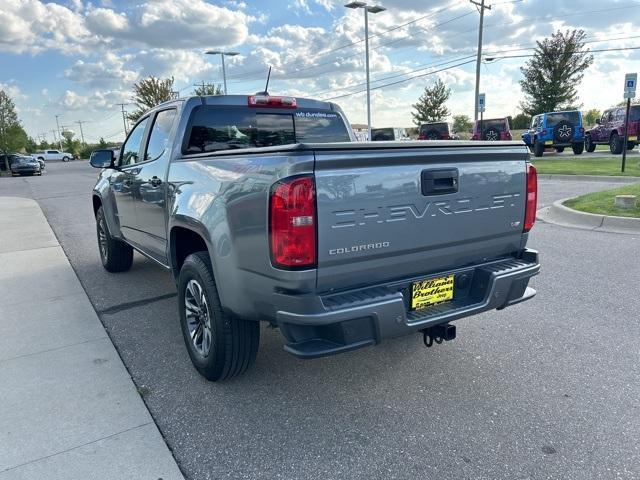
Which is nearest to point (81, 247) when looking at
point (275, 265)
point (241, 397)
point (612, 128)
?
point (241, 397)

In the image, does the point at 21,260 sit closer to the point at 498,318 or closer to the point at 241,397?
the point at 241,397

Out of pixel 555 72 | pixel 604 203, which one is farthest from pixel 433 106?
pixel 604 203

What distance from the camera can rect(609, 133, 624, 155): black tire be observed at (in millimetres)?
21188

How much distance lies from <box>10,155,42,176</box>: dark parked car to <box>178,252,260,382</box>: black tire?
35.1 meters

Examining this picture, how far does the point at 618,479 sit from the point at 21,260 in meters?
7.52

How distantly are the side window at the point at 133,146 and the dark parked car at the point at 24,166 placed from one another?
107 feet

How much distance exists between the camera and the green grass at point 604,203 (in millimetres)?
8070

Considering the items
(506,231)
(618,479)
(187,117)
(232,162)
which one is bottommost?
(618,479)

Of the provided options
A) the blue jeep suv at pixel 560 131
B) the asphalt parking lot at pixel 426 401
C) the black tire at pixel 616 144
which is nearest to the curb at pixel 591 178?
the black tire at pixel 616 144

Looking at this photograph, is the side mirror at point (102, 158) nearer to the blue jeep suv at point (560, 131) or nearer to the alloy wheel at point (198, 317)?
the alloy wheel at point (198, 317)

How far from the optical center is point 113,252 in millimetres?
5980

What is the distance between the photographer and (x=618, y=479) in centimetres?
231

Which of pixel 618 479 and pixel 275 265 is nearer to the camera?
pixel 618 479

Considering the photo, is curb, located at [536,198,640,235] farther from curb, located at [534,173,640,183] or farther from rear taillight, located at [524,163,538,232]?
rear taillight, located at [524,163,538,232]
